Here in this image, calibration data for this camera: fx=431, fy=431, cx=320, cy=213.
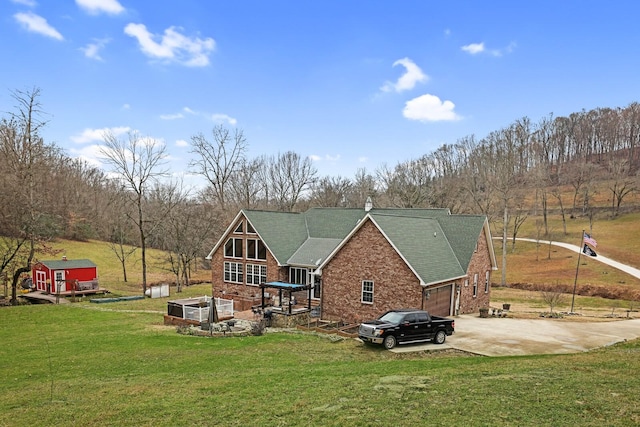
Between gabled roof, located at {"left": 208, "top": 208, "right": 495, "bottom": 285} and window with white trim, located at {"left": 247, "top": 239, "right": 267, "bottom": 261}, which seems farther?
window with white trim, located at {"left": 247, "top": 239, "right": 267, "bottom": 261}

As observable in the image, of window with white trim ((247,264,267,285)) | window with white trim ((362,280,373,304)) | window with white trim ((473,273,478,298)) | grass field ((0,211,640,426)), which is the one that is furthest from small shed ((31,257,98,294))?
window with white trim ((473,273,478,298))

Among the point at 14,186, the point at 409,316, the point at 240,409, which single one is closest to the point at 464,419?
the point at 240,409

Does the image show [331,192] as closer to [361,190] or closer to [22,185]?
[361,190]

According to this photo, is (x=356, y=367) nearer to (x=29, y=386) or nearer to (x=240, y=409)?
(x=240, y=409)

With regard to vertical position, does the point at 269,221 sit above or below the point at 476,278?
above

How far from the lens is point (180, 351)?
1814 cm

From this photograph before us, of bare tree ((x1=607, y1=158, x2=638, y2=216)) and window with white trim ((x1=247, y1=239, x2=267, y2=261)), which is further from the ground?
bare tree ((x1=607, y1=158, x2=638, y2=216))

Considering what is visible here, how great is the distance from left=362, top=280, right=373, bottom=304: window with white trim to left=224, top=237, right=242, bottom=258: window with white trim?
12.2m

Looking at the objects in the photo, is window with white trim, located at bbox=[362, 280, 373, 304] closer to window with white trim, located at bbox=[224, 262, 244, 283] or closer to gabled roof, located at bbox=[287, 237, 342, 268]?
gabled roof, located at bbox=[287, 237, 342, 268]

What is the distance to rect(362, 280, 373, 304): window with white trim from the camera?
25297mm

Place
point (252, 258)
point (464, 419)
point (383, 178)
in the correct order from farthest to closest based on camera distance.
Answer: point (383, 178) → point (252, 258) → point (464, 419)

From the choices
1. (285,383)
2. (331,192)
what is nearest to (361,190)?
(331,192)

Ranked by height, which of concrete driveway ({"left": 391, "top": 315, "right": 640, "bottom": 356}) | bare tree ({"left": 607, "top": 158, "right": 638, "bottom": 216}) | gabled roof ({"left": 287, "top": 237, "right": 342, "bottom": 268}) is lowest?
concrete driveway ({"left": 391, "top": 315, "right": 640, "bottom": 356})

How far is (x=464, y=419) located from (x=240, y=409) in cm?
503
